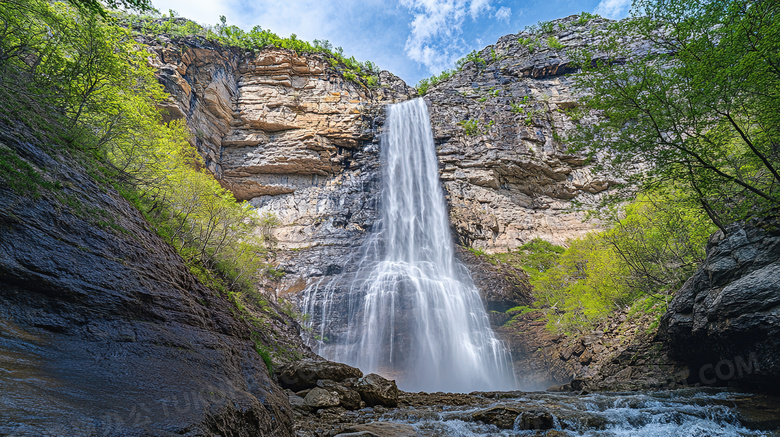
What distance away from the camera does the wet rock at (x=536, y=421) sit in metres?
6.72

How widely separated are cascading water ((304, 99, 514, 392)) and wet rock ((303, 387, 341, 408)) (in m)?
14.1

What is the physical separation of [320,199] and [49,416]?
Result: 32198 mm

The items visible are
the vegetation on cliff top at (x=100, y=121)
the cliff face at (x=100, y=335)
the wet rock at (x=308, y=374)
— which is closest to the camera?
the cliff face at (x=100, y=335)

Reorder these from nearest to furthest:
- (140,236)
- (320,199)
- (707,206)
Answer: (140,236), (707,206), (320,199)

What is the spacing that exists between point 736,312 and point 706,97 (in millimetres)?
4821

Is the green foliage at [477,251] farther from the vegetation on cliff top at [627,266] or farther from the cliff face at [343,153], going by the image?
the vegetation on cliff top at [627,266]

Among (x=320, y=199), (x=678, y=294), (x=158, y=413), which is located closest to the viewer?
(x=158, y=413)

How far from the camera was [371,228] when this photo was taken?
32156 millimetres

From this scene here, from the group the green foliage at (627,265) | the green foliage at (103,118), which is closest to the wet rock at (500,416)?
the green foliage at (103,118)

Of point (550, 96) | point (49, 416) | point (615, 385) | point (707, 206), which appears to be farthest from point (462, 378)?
point (550, 96)

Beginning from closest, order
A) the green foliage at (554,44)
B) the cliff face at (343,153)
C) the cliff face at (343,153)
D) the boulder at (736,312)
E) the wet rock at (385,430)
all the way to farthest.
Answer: the wet rock at (385,430) → the boulder at (736,312) → the cliff face at (343,153) → the cliff face at (343,153) → the green foliage at (554,44)

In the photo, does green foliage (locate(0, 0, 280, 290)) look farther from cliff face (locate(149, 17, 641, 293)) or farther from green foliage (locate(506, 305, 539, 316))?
green foliage (locate(506, 305, 539, 316))

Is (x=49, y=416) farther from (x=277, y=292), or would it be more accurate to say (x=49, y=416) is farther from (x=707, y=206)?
(x=277, y=292)

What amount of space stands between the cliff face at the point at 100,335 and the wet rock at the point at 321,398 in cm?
263
